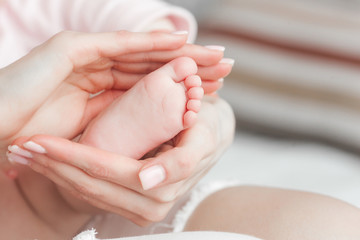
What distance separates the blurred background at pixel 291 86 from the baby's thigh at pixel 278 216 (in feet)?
1.02

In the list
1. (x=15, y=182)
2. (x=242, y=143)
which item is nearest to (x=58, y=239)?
(x=15, y=182)

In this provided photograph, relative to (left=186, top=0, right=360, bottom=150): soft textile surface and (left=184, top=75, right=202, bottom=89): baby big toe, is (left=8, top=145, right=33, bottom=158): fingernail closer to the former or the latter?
(left=184, top=75, right=202, bottom=89): baby big toe

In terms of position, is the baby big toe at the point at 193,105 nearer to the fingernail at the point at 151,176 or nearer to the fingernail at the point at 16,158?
the fingernail at the point at 151,176

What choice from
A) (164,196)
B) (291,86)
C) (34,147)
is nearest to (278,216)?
(164,196)

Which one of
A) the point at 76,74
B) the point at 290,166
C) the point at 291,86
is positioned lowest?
the point at 290,166

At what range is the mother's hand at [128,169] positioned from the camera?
1.50 ft

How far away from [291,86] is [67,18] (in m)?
0.51

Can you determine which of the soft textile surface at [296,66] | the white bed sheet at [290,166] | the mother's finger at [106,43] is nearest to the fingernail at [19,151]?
the mother's finger at [106,43]

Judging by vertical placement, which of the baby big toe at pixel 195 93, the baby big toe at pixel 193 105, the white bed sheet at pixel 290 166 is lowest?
the white bed sheet at pixel 290 166

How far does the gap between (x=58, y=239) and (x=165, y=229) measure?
0.51ft

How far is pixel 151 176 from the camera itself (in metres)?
0.44

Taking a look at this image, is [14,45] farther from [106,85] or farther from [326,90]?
[326,90]

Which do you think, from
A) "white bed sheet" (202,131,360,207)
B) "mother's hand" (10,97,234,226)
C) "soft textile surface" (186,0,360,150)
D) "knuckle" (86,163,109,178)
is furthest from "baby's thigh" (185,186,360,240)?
"soft textile surface" (186,0,360,150)

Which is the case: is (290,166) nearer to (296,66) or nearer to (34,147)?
(296,66)
